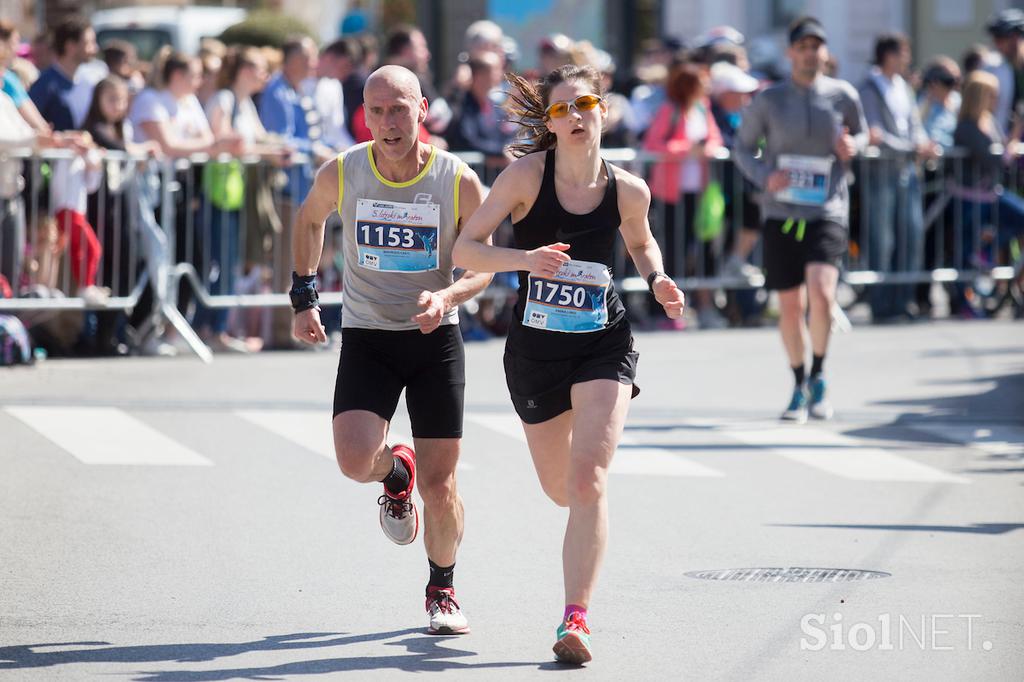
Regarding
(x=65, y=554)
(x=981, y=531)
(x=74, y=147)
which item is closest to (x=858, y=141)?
(x=981, y=531)

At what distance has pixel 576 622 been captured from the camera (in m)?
5.74

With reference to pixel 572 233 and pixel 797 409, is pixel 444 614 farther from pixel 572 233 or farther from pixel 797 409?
pixel 797 409

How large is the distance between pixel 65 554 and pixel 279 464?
231 centimetres

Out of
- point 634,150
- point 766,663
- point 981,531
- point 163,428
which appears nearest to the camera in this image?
point 766,663

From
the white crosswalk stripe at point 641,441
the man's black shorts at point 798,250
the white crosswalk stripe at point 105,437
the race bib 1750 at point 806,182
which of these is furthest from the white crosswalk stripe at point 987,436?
the white crosswalk stripe at point 105,437

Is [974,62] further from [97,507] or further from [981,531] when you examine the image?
[97,507]

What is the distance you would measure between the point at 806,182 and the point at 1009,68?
25.2 ft

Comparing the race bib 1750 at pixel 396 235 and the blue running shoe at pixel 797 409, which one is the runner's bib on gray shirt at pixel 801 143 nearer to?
the blue running shoe at pixel 797 409

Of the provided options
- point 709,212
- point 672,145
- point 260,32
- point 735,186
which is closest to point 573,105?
point 672,145

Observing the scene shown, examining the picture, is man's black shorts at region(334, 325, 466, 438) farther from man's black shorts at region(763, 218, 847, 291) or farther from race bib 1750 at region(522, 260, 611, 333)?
man's black shorts at region(763, 218, 847, 291)

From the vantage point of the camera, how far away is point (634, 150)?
16.2 meters

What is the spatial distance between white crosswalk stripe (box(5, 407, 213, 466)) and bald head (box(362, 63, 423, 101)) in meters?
3.66

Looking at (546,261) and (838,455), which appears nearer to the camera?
(546,261)

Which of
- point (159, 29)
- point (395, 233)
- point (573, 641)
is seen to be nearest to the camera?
point (573, 641)
